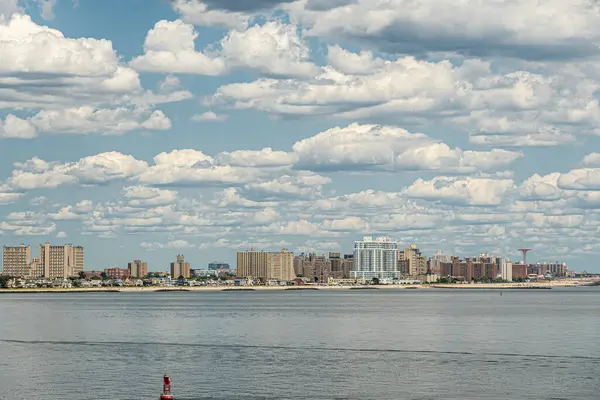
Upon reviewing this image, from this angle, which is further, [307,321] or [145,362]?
[307,321]

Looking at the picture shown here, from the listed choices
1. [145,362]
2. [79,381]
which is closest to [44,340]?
[145,362]

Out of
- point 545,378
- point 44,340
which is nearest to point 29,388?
point 545,378

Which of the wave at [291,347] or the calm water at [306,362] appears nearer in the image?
the calm water at [306,362]

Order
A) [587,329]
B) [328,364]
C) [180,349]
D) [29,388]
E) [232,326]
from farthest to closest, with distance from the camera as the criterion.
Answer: [232,326] < [587,329] < [180,349] < [328,364] < [29,388]

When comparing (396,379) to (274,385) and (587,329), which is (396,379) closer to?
(274,385)

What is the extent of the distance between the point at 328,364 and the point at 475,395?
19.9m

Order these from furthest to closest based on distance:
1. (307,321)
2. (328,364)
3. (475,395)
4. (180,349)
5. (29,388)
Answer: (307,321), (180,349), (328,364), (29,388), (475,395)

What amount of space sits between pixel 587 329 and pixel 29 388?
265 feet

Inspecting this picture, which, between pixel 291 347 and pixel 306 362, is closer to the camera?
pixel 306 362

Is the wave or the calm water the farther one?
the wave

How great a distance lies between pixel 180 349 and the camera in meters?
92.9

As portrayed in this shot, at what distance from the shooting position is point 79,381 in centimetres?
6694

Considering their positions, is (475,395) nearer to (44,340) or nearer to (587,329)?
(44,340)

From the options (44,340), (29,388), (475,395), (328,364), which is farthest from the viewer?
(44,340)
